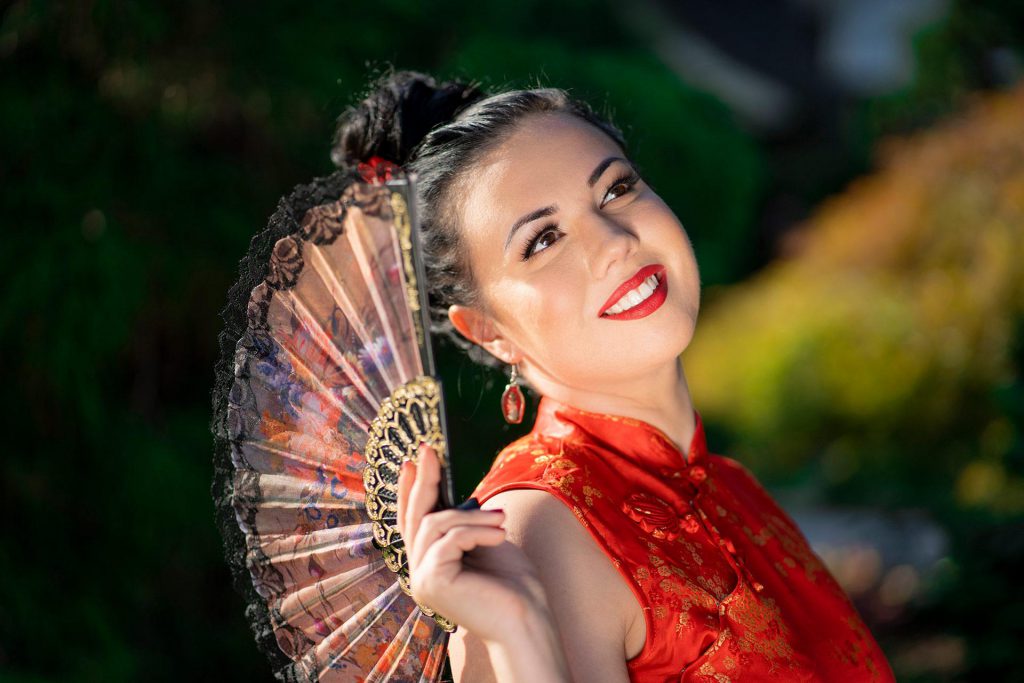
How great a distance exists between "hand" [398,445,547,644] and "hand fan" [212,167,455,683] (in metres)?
0.10

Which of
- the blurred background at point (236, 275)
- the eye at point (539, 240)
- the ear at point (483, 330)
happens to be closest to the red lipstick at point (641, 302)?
the eye at point (539, 240)

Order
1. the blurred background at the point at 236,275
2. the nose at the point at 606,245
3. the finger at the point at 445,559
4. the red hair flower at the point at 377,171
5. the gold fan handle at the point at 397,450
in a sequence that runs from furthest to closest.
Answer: the blurred background at the point at 236,275 < the nose at the point at 606,245 < the red hair flower at the point at 377,171 < the gold fan handle at the point at 397,450 < the finger at the point at 445,559

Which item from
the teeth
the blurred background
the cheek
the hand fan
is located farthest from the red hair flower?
the blurred background

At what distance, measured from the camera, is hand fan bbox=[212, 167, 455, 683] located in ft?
3.91

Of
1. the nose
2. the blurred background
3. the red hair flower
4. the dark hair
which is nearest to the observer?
the red hair flower

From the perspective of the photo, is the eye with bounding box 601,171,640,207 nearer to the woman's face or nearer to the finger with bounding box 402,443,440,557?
the woman's face

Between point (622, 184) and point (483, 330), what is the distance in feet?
0.99

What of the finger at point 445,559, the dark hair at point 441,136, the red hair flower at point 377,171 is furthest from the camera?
the dark hair at point 441,136

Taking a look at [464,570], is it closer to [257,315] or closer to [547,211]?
[257,315]

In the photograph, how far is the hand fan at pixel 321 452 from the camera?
3.91ft

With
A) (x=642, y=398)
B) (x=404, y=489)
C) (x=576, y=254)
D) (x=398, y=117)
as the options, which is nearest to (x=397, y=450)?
(x=404, y=489)

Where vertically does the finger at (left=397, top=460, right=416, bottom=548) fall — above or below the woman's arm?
above

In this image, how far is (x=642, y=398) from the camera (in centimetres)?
152

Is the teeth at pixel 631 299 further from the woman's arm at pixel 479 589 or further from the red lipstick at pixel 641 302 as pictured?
the woman's arm at pixel 479 589
